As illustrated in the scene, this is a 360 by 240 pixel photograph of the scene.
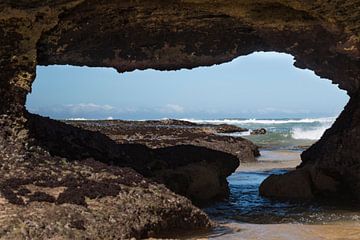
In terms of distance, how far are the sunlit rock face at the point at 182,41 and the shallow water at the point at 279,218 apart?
31.4 inches

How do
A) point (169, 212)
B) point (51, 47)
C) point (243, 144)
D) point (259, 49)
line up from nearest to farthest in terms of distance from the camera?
point (169, 212) < point (51, 47) < point (259, 49) < point (243, 144)

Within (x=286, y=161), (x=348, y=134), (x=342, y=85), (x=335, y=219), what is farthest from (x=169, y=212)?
(x=286, y=161)

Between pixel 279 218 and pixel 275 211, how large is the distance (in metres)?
0.74

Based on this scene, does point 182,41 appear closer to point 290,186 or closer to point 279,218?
point 290,186

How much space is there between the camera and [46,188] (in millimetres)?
6957

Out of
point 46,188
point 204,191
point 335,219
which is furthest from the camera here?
point 204,191

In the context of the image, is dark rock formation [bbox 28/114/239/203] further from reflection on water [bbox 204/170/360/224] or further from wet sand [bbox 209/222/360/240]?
wet sand [bbox 209/222/360/240]

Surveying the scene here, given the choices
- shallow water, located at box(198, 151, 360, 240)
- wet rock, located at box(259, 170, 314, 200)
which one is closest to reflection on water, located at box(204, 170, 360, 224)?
shallow water, located at box(198, 151, 360, 240)

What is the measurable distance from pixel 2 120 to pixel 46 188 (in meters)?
1.49

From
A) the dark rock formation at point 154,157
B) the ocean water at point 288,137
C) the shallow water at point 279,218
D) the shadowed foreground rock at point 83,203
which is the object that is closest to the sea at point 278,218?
the shallow water at point 279,218

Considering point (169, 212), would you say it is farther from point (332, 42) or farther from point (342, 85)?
point (342, 85)

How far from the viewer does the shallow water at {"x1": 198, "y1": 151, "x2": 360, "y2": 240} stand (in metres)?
7.09

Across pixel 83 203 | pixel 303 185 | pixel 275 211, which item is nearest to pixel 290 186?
pixel 303 185

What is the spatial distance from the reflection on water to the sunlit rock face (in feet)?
2.19
